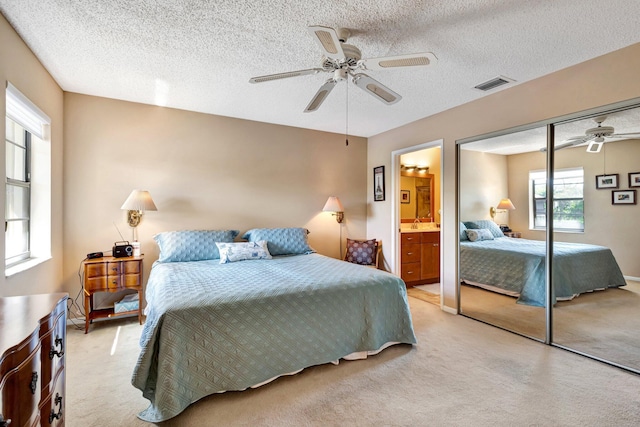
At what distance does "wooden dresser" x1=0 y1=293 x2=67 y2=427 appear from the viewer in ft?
2.93

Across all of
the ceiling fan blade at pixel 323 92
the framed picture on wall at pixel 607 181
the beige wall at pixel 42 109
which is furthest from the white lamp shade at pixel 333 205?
the beige wall at pixel 42 109

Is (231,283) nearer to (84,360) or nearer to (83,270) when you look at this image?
(84,360)

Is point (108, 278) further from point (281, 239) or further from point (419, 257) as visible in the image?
point (419, 257)

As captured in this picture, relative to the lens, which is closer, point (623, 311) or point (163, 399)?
point (163, 399)

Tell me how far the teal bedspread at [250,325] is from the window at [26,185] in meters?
1.13

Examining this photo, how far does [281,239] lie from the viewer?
3.92 metres

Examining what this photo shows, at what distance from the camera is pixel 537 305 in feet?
9.73

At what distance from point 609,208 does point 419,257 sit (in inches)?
103

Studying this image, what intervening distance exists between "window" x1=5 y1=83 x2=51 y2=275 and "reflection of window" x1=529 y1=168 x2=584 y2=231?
4481mm

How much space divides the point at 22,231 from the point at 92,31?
1874mm

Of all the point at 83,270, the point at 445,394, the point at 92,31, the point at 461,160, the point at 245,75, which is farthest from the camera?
the point at 461,160

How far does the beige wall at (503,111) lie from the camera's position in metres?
2.39

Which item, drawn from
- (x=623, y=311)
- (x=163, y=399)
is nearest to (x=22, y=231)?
(x=163, y=399)

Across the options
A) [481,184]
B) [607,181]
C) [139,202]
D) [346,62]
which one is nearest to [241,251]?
[139,202]
